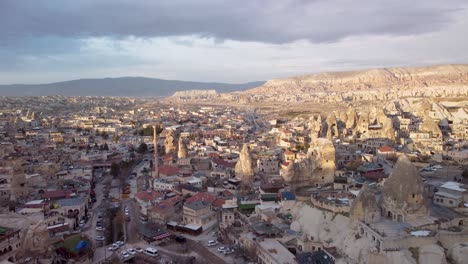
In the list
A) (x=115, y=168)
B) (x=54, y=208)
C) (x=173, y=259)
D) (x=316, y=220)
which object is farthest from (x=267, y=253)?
(x=115, y=168)

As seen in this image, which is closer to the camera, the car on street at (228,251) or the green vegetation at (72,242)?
the car on street at (228,251)

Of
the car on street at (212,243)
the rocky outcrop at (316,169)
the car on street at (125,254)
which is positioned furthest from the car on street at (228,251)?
the rocky outcrop at (316,169)

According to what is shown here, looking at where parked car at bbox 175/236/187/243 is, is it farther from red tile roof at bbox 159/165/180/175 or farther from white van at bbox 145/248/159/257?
red tile roof at bbox 159/165/180/175

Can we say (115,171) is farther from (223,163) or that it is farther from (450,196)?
(450,196)

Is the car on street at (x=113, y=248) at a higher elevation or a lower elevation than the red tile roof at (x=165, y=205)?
lower

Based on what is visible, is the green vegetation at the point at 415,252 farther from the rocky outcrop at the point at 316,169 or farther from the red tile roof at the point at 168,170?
the red tile roof at the point at 168,170

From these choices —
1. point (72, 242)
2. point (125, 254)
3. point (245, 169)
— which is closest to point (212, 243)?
point (125, 254)

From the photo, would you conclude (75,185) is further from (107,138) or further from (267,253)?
(107,138)

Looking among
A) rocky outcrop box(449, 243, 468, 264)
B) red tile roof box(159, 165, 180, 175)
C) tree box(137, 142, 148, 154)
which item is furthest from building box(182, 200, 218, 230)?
tree box(137, 142, 148, 154)
